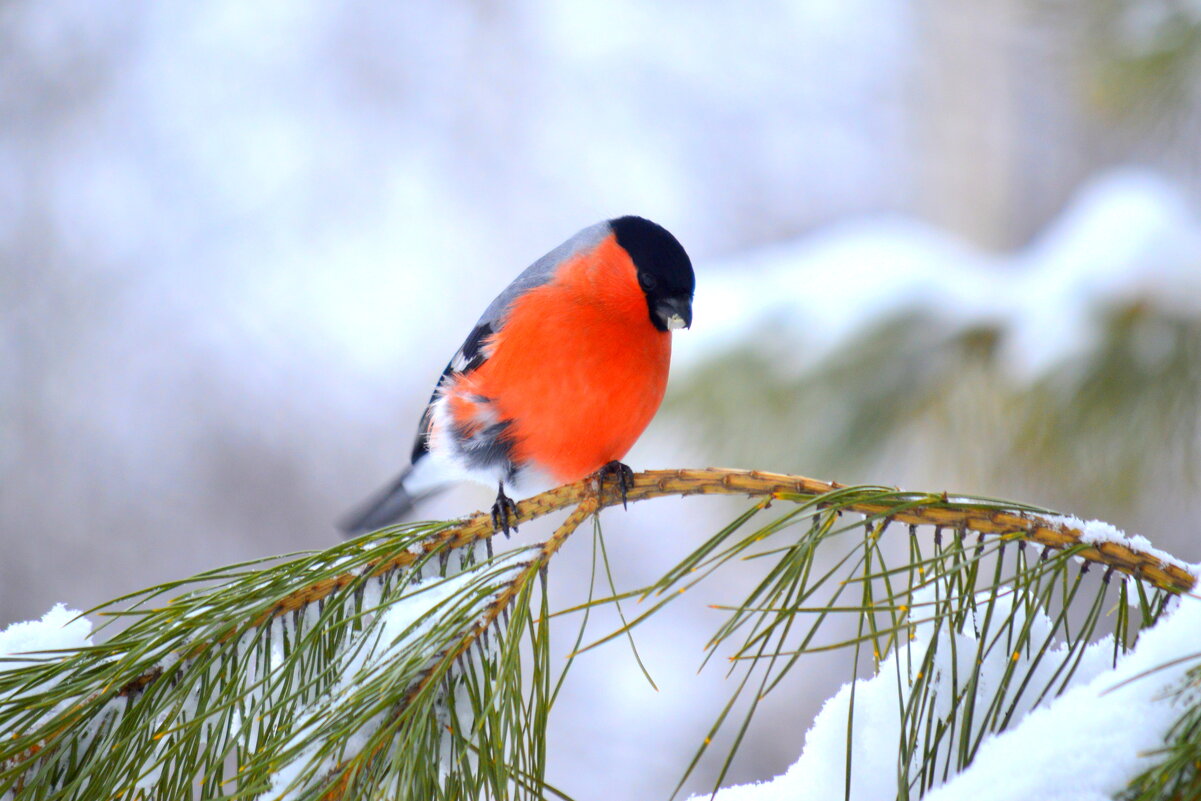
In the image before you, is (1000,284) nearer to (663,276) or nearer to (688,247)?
(663,276)

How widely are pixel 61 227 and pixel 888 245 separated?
4039 mm

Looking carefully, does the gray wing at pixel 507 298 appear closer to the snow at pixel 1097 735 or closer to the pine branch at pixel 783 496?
the pine branch at pixel 783 496

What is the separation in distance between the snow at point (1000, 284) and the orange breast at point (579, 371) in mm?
705

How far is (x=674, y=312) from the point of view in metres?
1.36

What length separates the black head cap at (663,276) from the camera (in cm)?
137

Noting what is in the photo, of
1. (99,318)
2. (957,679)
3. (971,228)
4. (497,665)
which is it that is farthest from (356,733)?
(99,318)

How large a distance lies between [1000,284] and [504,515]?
1.26 metres

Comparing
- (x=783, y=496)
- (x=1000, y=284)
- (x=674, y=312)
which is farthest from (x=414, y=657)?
(x=1000, y=284)

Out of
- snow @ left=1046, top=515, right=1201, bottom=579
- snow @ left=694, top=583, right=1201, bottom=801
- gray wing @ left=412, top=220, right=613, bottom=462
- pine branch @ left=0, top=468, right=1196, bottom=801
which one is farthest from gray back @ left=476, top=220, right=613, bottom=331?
snow @ left=694, top=583, right=1201, bottom=801

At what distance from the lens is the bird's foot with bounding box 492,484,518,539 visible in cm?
102

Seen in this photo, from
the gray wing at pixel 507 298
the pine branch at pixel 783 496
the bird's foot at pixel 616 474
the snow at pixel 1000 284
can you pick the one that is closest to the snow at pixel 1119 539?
the pine branch at pixel 783 496

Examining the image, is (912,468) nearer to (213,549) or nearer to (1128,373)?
(1128,373)

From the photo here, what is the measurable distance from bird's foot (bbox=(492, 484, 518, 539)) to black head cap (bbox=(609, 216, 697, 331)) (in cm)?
34

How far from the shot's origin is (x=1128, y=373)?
1.70 metres
